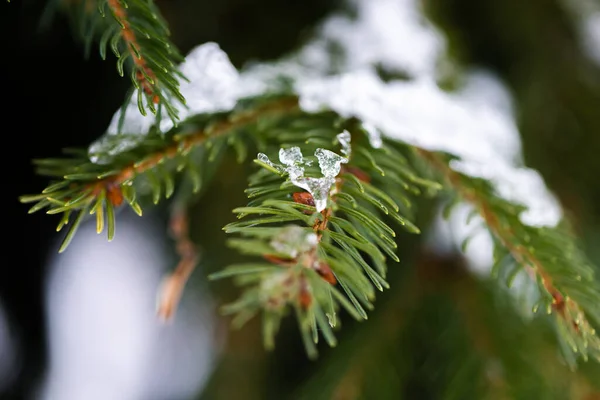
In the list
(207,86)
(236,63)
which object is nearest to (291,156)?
(207,86)

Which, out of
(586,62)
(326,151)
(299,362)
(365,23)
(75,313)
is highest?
(326,151)

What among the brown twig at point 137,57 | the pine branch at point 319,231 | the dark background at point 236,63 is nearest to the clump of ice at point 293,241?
the pine branch at point 319,231

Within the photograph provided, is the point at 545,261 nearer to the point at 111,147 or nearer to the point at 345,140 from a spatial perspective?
the point at 345,140

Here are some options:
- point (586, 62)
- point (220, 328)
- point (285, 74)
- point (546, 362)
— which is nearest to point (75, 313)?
point (220, 328)

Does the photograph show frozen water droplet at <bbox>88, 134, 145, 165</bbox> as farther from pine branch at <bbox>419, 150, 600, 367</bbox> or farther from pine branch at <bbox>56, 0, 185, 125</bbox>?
pine branch at <bbox>419, 150, 600, 367</bbox>

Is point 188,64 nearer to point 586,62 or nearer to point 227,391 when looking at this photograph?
point 227,391

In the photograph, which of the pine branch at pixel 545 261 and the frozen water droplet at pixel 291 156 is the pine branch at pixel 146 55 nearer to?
the frozen water droplet at pixel 291 156
